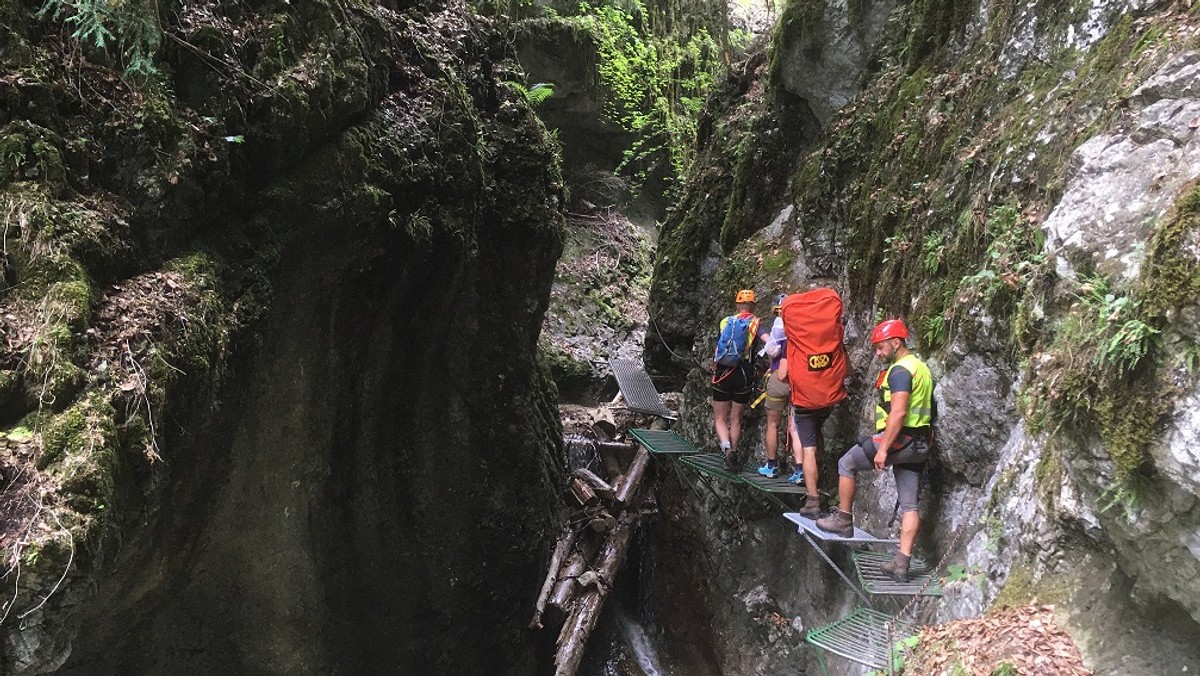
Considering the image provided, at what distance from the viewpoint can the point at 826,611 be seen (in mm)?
6590

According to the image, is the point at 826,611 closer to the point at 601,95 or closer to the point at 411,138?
the point at 411,138

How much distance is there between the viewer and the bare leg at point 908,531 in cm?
488

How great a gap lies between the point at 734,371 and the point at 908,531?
Result: 296 centimetres

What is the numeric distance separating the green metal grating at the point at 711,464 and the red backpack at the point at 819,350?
1.49 meters

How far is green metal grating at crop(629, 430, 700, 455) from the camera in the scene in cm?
847

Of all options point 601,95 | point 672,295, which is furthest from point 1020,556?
point 601,95

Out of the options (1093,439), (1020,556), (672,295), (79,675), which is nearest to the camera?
(1093,439)

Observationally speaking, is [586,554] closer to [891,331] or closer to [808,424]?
[808,424]

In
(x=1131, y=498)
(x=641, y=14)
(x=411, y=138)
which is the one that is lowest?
(x=1131, y=498)

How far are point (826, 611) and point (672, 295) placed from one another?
5.61m

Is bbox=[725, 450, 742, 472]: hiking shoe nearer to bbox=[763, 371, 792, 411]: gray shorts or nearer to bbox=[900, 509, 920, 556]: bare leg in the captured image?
bbox=[763, 371, 792, 411]: gray shorts

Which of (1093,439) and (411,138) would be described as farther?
(411,138)

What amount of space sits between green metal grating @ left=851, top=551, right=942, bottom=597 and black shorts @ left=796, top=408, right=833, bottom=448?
119cm

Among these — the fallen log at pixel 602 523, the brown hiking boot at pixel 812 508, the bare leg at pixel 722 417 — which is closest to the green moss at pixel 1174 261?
the brown hiking boot at pixel 812 508
